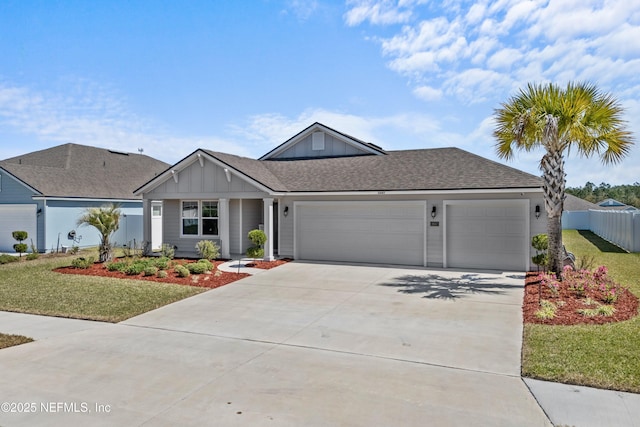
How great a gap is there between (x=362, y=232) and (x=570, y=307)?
8081mm

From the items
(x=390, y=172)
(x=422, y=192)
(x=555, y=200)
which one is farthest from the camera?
(x=390, y=172)

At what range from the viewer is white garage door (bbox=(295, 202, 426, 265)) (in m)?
15.3

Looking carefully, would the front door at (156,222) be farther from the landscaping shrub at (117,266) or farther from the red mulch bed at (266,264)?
the red mulch bed at (266,264)

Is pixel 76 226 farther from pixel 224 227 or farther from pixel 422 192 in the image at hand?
pixel 422 192

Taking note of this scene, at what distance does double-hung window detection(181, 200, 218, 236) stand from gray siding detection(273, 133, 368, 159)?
4803 mm

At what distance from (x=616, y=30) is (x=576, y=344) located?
9814 mm

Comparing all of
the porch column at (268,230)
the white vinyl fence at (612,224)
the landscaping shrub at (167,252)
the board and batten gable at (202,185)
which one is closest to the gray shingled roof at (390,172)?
the board and batten gable at (202,185)

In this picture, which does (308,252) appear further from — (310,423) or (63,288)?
(310,423)

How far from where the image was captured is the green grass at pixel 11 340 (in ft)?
23.1

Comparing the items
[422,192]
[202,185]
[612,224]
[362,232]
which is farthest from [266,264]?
[612,224]

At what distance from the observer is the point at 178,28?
14.7 m

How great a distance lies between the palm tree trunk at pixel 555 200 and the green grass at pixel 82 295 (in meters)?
9.87

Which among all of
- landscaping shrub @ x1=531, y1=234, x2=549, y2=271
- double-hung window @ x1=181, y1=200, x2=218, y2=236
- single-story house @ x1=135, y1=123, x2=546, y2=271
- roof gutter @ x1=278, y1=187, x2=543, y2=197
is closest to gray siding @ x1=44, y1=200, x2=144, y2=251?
double-hung window @ x1=181, y1=200, x2=218, y2=236

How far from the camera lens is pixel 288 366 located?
6.07 metres
